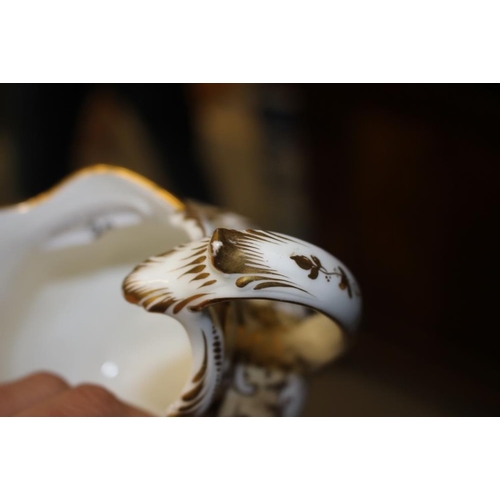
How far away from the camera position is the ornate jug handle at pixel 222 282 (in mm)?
243

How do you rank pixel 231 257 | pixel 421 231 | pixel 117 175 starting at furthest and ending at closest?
pixel 421 231 → pixel 117 175 → pixel 231 257

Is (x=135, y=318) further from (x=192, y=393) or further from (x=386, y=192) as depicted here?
(x=386, y=192)

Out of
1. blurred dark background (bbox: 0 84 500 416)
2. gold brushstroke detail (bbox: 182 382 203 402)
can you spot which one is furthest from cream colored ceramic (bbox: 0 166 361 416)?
blurred dark background (bbox: 0 84 500 416)

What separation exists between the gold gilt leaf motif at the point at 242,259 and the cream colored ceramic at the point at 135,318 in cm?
4

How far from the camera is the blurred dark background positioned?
31.3 inches

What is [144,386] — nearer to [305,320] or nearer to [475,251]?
[305,320]

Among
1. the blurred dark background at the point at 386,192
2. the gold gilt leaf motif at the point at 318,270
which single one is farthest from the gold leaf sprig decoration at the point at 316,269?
the blurred dark background at the point at 386,192

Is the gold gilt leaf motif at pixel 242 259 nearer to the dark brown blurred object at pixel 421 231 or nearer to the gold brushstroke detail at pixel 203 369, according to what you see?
the gold brushstroke detail at pixel 203 369

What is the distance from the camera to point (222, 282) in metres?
0.24

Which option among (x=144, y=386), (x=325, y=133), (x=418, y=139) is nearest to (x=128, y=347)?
(x=144, y=386)

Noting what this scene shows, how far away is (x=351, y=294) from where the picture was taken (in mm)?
289

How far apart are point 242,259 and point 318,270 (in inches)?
1.7

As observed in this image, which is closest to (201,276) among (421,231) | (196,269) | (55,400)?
(196,269)

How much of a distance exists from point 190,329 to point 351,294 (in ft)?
0.29
